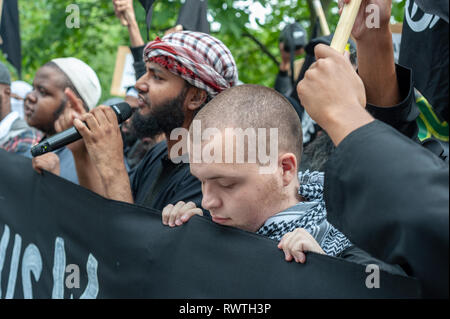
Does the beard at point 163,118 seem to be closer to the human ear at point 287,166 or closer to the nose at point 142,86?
the nose at point 142,86

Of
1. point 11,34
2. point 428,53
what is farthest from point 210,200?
point 11,34

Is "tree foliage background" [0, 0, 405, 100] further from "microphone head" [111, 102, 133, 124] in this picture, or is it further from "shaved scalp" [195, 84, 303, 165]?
"shaved scalp" [195, 84, 303, 165]

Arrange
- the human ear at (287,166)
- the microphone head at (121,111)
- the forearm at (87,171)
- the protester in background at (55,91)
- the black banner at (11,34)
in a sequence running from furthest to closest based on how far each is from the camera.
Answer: the black banner at (11,34) < the protester in background at (55,91) < the forearm at (87,171) < the microphone head at (121,111) < the human ear at (287,166)

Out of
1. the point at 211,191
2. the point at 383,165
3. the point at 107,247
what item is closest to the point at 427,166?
the point at 383,165

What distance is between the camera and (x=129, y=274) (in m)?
1.99

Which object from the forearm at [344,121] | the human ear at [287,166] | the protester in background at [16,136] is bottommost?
the protester in background at [16,136]

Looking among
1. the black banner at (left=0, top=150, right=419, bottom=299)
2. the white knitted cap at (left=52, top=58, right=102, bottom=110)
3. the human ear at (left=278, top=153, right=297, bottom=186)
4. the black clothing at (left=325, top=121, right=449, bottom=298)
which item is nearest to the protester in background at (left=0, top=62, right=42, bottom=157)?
the white knitted cap at (left=52, top=58, right=102, bottom=110)

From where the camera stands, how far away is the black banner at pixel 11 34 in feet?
14.9

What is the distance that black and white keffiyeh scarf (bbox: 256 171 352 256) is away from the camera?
5.23 ft

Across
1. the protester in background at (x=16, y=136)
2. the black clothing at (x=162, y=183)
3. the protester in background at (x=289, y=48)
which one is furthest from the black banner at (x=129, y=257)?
the protester in background at (x=289, y=48)

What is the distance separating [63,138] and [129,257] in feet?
2.22

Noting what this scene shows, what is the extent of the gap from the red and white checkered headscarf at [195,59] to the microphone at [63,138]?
32 centimetres

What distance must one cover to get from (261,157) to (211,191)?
0.64 ft

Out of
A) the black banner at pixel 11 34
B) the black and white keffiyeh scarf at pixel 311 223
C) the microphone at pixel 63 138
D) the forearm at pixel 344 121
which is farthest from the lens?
the black banner at pixel 11 34
